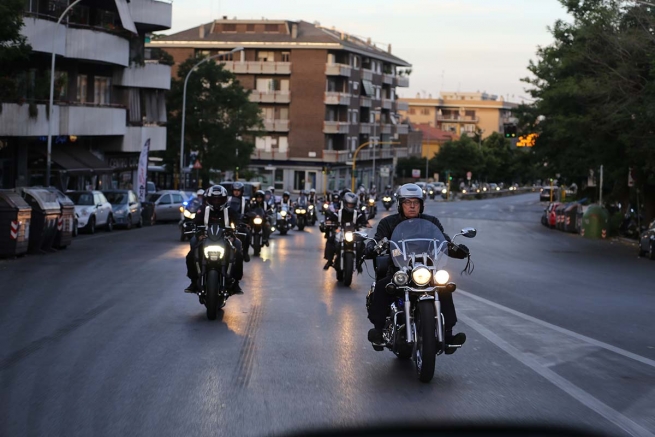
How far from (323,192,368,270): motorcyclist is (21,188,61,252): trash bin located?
965 cm

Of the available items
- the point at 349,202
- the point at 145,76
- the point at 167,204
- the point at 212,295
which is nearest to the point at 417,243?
the point at 212,295

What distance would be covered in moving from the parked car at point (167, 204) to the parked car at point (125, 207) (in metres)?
4.39

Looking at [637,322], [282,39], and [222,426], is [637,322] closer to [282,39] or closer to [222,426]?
[222,426]

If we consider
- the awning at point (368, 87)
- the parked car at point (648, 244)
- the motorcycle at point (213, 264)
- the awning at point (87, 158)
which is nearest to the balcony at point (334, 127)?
the awning at point (368, 87)

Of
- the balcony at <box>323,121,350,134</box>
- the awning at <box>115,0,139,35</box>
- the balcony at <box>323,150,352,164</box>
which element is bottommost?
the balcony at <box>323,150,352,164</box>

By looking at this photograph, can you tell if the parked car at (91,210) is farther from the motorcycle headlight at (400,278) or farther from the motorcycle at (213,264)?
the motorcycle headlight at (400,278)

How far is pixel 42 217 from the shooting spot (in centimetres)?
2598

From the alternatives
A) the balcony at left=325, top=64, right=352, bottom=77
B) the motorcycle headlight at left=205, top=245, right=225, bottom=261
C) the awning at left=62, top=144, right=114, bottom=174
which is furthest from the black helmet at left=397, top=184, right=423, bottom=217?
the balcony at left=325, top=64, right=352, bottom=77

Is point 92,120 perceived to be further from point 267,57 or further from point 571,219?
point 267,57

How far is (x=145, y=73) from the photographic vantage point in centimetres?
5803

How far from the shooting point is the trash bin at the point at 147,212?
45594 mm

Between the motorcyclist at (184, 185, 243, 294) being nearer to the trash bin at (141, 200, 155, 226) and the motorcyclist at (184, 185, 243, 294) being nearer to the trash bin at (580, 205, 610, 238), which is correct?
the trash bin at (141, 200, 155, 226)

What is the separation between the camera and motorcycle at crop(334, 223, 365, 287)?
59.9ft

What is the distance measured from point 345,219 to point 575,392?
10693 millimetres
